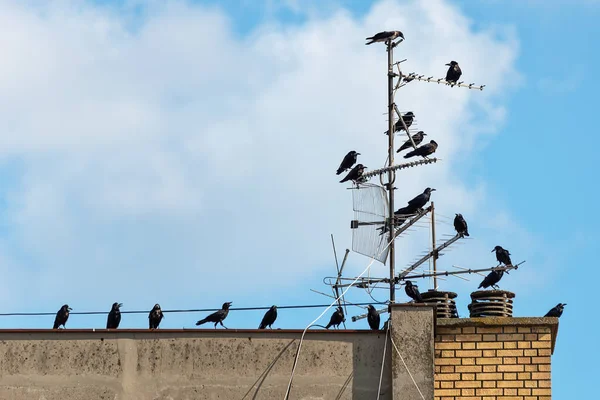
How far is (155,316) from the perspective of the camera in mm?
15719

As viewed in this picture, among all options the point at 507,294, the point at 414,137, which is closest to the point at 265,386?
the point at 507,294

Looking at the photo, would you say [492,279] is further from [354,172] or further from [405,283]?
[354,172]

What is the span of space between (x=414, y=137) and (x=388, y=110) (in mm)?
2672

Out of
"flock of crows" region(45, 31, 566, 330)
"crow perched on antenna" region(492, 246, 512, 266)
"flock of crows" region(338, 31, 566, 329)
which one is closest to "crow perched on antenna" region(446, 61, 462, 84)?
"flock of crows" region(338, 31, 566, 329)

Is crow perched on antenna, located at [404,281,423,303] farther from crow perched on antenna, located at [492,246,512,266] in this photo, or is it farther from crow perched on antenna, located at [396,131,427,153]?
crow perched on antenna, located at [396,131,427,153]

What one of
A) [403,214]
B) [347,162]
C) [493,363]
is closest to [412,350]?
[493,363]

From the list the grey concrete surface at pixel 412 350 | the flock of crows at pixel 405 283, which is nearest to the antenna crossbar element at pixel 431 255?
the flock of crows at pixel 405 283

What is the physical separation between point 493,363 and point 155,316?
4205 mm

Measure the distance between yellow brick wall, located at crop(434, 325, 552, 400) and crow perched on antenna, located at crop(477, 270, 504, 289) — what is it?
2260 millimetres

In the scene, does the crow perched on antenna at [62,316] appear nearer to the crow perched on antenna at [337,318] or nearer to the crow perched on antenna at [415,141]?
the crow perched on antenna at [337,318]

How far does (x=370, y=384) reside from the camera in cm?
1359

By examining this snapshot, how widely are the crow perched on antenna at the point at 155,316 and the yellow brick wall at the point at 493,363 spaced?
138 inches

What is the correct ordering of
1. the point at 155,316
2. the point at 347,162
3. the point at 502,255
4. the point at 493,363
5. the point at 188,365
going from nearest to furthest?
the point at 493,363 < the point at 188,365 < the point at 155,316 < the point at 502,255 < the point at 347,162

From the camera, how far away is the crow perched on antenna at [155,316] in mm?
15525
